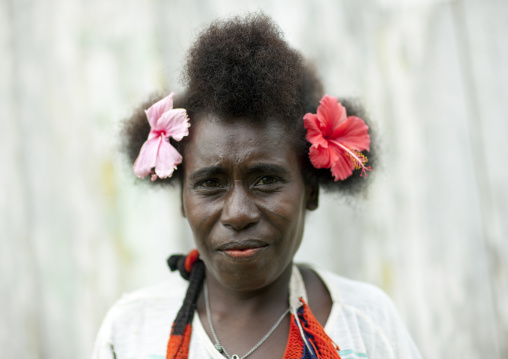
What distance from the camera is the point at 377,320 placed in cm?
175

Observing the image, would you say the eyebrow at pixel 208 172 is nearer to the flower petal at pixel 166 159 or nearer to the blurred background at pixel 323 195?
the flower petal at pixel 166 159

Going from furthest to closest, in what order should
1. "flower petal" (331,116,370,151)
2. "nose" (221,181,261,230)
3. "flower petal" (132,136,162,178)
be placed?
"flower petal" (331,116,370,151) → "flower petal" (132,136,162,178) → "nose" (221,181,261,230)

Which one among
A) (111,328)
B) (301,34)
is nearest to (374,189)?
(301,34)

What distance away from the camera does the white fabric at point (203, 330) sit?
5.39ft

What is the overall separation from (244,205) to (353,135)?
1.59ft

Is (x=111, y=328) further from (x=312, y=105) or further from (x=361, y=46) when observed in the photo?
(x=361, y=46)

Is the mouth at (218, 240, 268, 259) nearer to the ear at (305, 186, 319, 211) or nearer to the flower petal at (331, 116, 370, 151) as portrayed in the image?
the ear at (305, 186, 319, 211)

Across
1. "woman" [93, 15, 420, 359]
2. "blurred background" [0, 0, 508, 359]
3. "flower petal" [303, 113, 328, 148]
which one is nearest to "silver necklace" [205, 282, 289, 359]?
"woman" [93, 15, 420, 359]

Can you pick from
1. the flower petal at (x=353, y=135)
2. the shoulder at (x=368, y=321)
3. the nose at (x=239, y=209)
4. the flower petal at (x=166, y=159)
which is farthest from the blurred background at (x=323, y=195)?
the nose at (x=239, y=209)

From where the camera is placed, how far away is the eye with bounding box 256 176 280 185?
1.54 metres

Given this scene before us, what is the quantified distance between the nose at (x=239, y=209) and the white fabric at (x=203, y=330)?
43 centimetres

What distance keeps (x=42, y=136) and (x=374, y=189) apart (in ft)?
5.68

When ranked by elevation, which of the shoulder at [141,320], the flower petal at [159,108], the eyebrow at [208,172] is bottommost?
the shoulder at [141,320]

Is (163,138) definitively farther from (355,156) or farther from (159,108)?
(355,156)
